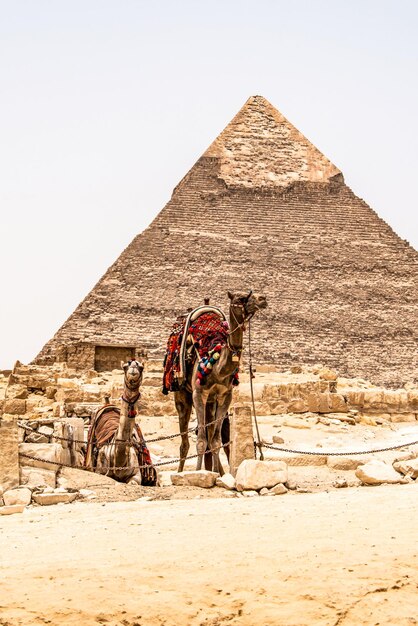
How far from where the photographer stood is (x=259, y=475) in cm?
720

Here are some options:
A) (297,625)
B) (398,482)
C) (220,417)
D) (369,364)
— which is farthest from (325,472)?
(369,364)

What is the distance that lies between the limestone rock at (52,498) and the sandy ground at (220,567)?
78cm

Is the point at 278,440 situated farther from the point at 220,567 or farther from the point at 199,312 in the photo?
the point at 220,567

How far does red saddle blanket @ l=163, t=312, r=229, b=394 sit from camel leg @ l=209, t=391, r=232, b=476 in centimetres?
30

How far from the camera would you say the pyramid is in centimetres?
9450

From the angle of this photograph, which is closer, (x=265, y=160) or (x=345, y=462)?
(x=345, y=462)

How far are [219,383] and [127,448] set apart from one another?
2.21 feet

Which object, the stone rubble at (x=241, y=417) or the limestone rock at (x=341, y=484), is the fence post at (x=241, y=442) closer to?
the stone rubble at (x=241, y=417)

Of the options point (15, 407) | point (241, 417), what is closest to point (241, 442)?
point (241, 417)

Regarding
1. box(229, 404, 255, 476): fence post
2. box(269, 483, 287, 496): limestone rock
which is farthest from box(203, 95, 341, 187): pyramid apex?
box(269, 483, 287, 496): limestone rock

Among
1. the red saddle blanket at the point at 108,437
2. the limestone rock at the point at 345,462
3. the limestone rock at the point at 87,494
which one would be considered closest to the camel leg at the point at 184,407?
the red saddle blanket at the point at 108,437

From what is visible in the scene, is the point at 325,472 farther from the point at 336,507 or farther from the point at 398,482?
the point at 336,507

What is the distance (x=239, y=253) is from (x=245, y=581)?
308 ft

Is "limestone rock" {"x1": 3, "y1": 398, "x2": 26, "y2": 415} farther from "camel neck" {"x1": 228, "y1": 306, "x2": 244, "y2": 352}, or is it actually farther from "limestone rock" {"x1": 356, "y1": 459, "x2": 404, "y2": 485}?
"limestone rock" {"x1": 356, "y1": 459, "x2": 404, "y2": 485}
